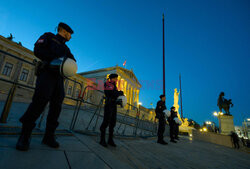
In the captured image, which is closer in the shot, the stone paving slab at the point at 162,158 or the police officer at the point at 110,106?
the stone paving slab at the point at 162,158

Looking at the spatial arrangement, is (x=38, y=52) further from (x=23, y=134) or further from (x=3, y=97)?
(x=3, y=97)

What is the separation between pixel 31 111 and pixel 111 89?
6.38ft

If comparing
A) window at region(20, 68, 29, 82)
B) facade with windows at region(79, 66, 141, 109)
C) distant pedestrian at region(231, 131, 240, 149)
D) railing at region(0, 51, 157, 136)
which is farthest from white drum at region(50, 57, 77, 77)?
facade with windows at region(79, 66, 141, 109)

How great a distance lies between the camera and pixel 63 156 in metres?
1.68

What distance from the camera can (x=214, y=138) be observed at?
13.4 meters

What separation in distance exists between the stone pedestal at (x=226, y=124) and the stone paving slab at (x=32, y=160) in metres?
17.8

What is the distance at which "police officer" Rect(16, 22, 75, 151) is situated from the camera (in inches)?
71.7

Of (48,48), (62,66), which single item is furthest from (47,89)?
(48,48)

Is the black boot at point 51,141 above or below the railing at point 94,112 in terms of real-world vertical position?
below

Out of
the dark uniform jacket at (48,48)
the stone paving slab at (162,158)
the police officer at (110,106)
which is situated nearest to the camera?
the dark uniform jacket at (48,48)

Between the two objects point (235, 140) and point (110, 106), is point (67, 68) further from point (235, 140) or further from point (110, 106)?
point (235, 140)

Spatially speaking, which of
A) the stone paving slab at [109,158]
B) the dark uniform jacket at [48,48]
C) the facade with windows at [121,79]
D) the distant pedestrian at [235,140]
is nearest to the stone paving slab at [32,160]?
the stone paving slab at [109,158]

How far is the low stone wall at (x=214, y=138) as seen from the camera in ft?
42.2

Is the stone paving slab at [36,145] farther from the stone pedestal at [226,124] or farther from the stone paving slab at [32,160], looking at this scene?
the stone pedestal at [226,124]
